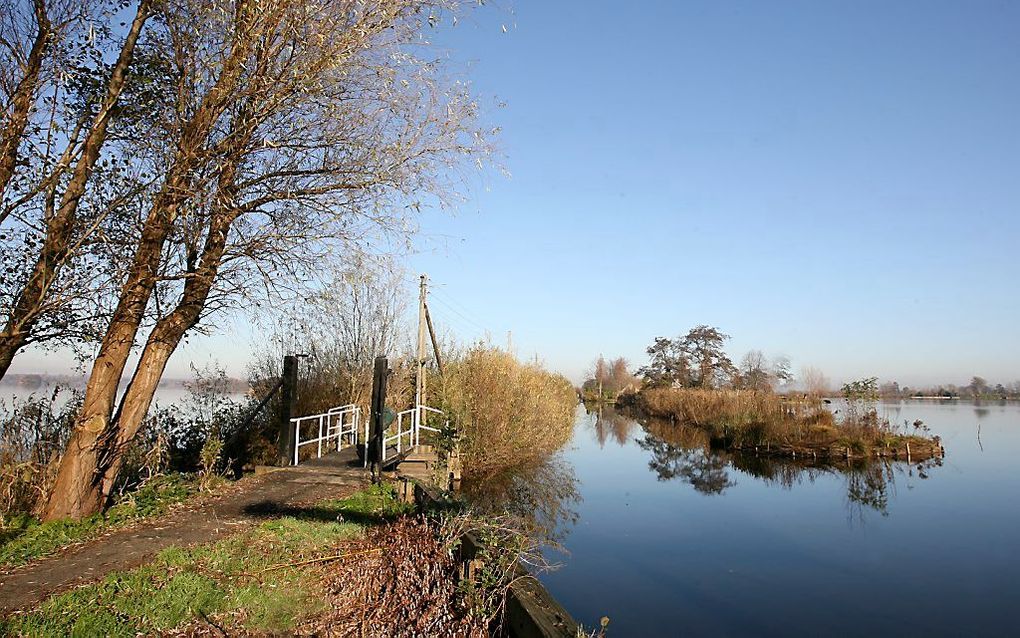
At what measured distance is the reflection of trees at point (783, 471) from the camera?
17.8 metres

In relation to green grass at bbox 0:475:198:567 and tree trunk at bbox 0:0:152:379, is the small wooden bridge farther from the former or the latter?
tree trunk at bbox 0:0:152:379

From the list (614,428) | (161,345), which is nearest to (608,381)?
(614,428)

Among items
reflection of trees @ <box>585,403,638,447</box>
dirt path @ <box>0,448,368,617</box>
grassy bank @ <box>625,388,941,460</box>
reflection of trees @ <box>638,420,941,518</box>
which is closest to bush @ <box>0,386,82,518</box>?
dirt path @ <box>0,448,368,617</box>

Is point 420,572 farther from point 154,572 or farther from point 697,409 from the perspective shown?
point 697,409

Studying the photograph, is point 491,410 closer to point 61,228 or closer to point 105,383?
point 105,383

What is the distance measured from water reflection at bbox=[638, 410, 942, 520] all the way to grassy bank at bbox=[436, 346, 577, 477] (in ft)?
15.9

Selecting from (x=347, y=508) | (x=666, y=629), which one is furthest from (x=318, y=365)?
(x=666, y=629)

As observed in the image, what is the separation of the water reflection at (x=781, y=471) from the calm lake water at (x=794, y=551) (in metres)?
0.10

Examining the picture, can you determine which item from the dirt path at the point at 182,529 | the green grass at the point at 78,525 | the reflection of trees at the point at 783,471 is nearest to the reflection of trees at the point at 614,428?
the reflection of trees at the point at 783,471

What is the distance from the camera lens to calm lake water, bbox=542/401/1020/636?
8.86 meters

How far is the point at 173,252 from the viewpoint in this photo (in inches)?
320

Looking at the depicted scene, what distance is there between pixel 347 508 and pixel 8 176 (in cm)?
584

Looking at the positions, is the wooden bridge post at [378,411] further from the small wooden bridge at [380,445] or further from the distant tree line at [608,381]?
the distant tree line at [608,381]

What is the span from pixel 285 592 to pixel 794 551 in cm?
1016
